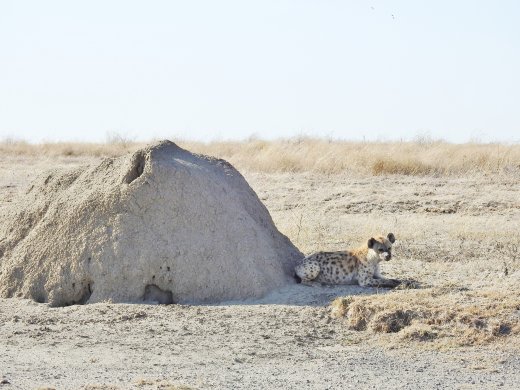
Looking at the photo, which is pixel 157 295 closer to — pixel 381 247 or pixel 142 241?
pixel 142 241

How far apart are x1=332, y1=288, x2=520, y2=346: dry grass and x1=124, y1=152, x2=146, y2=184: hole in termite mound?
8.62 ft

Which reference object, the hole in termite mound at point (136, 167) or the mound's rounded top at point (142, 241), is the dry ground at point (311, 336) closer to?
the mound's rounded top at point (142, 241)

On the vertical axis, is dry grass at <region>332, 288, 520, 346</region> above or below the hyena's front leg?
below

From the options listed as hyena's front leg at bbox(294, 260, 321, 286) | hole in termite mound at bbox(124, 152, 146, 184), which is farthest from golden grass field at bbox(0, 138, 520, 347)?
hole in termite mound at bbox(124, 152, 146, 184)

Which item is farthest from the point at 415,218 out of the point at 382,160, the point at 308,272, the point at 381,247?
the point at 308,272

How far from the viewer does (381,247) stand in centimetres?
1197

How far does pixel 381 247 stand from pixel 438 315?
2257 millimetres

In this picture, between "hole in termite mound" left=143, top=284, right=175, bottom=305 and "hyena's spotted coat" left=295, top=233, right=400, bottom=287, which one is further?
"hyena's spotted coat" left=295, top=233, right=400, bottom=287

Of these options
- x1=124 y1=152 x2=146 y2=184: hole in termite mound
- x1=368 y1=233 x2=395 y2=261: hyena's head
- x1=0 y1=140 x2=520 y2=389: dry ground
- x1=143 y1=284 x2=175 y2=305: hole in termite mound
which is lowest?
x1=0 y1=140 x2=520 y2=389: dry ground

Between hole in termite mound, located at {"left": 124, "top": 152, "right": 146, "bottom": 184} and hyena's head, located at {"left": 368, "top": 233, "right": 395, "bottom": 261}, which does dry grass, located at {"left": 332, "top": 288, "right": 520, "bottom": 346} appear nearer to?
hyena's head, located at {"left": 368, "top": 233, "right": 395, "bottom": 261}

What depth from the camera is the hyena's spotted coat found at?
1178cm

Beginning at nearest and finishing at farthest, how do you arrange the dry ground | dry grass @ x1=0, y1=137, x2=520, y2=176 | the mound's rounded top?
the dry ground < the mound's rounded top < dry grass @ x1=0, y1=137, x2=520, y2=176

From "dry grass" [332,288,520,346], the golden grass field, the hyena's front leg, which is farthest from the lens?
the hyena's front leg

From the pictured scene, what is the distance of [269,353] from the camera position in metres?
9.16
